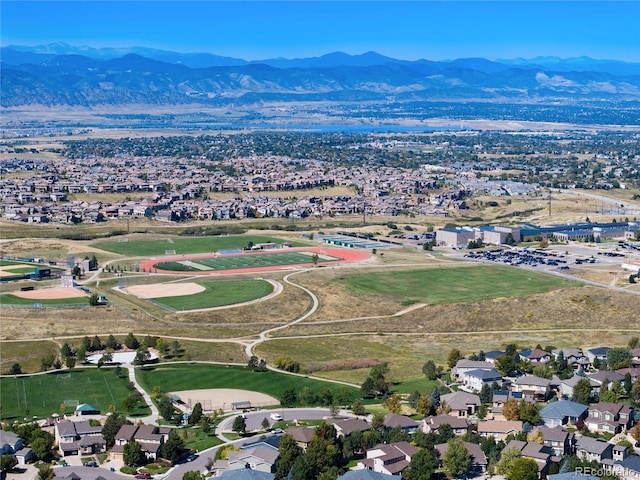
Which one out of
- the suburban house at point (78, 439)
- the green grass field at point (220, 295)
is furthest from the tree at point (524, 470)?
the green grass field at point (220, 295)

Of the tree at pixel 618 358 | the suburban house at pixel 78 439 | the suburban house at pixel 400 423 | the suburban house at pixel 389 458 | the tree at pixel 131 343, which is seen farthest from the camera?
the tree at pixel 131 343

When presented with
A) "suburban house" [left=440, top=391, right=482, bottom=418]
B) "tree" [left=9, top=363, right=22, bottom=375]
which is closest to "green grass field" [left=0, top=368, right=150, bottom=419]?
"tree" [left=9, top=363, right=22, bottom=375]

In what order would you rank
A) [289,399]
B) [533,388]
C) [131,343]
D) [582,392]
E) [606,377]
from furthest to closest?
[131,343]
[606,377]
[533,388]
[289,399]
[582,392]

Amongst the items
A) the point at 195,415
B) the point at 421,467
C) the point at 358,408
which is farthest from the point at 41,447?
the point at 421,467

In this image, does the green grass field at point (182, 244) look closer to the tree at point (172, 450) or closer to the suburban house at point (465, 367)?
the suburban house at point (465, 367)

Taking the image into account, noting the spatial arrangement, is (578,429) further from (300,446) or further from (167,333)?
(167,333)

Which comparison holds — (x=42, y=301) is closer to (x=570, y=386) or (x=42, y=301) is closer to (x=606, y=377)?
(x=570, y=386)
